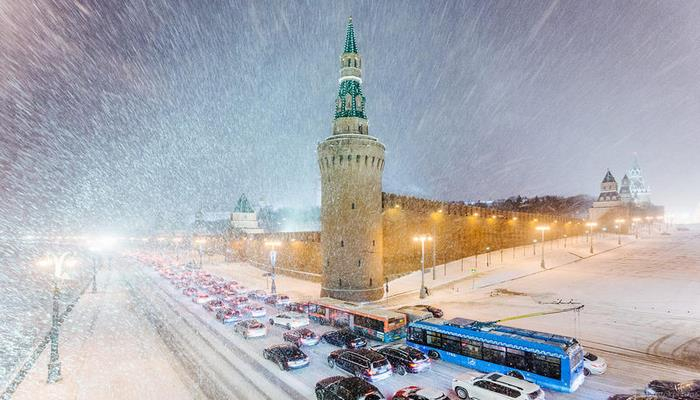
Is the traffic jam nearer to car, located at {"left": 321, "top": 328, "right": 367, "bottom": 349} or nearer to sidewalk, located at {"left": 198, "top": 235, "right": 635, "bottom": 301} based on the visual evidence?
car, located at {"left": 321, "top": 328, "right": 367, "bottom": 349}

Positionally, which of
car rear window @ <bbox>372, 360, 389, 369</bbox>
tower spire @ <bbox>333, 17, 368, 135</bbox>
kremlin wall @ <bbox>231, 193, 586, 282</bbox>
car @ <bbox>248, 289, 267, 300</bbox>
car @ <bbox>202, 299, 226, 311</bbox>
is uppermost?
tower spire @ <bbox>333, 17, 368, 135</bbox>

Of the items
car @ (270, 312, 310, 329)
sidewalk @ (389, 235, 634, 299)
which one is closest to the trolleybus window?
car @ (270, 312, 310, 329)

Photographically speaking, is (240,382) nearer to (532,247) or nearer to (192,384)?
(192,384)

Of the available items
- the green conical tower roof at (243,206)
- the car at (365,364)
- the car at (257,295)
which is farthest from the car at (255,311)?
the green conical tower roof at (243,206)

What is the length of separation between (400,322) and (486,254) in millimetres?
40290

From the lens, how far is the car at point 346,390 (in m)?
13.9

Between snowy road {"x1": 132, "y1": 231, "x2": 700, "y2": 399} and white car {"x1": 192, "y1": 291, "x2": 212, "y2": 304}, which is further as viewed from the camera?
white car {"x1": 192, "y1": 291, "x2": 212, "y2": 304}

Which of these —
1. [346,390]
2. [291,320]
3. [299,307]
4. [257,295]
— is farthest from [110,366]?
[257,295]

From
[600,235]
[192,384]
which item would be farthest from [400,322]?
[600,235]

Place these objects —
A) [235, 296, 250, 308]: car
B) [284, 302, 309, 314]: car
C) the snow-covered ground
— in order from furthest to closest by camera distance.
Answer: [235, 296, 250, 308]: car
[284, 302, 309, 314]: car
the snow-covered ground

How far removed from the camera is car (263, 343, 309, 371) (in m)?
17.9

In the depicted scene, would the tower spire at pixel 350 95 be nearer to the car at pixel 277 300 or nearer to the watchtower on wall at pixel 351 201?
the watchtower on wall at pixel 351 201

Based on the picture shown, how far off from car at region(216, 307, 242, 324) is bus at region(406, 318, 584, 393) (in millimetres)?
13127

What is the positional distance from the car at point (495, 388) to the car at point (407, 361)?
233 centimetres
